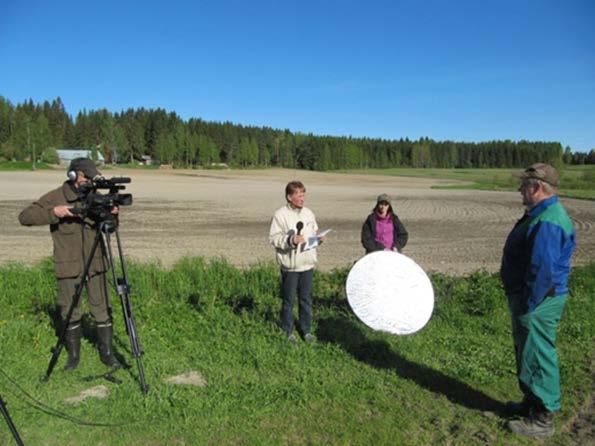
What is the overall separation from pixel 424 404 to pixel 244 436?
5.12 ft

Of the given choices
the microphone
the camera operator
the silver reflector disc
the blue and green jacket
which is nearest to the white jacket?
the microphone

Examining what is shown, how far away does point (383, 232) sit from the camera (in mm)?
6980

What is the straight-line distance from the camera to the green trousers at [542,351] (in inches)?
145

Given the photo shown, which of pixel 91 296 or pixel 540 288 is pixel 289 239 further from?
pixel 540 288

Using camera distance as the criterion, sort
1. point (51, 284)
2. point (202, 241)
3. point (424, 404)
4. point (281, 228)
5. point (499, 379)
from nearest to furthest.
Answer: point (424, 404) < point (499, 379) < point (281, 228) < point (51, 284) < point (202, 241)

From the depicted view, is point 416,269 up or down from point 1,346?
up

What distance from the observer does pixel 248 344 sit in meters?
5.39

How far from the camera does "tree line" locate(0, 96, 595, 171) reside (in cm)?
10562

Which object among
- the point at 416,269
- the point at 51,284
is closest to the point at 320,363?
the point at 416,269

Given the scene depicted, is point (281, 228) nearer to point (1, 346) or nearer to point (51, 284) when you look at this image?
point (1, 346)

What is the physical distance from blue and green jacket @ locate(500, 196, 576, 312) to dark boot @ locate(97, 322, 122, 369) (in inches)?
151

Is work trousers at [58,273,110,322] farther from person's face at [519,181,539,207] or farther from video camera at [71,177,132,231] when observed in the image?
person's face at [519,181,539,207]

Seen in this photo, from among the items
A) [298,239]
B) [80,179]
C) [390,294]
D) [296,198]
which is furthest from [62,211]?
A: [390,294]

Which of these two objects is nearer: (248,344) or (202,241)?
(248,344)
